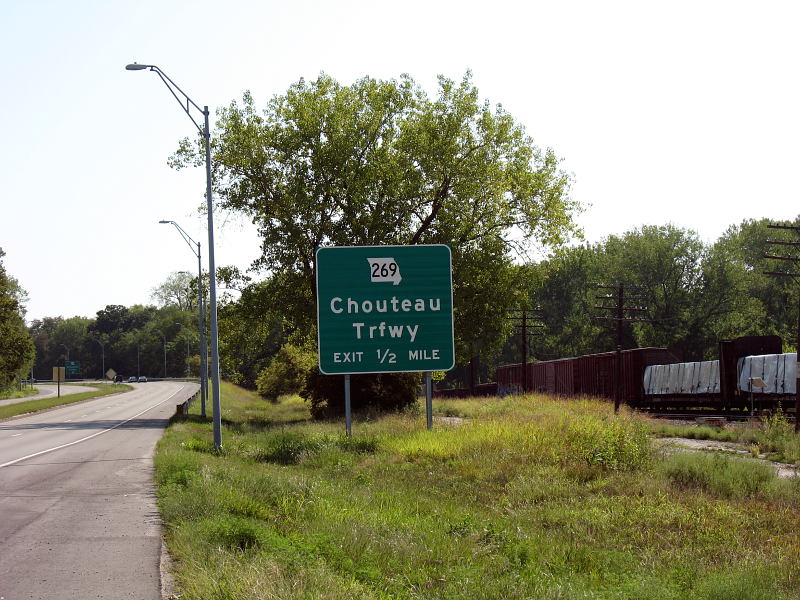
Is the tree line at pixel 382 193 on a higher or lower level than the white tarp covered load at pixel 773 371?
higher

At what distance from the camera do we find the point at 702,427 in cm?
2880

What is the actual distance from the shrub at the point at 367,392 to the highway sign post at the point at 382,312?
1681cm

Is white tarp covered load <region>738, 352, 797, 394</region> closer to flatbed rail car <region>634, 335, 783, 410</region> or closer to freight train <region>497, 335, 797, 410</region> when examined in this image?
freight train <region>497, 335, 797, 410</region>

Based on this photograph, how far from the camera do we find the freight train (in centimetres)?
3356

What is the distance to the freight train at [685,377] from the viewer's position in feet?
110

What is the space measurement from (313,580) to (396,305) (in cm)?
1634

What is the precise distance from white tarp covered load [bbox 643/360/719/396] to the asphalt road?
26.4 m

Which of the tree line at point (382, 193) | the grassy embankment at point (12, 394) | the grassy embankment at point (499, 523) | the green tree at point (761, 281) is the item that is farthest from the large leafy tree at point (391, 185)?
the grassy embankment at point (12, 394)

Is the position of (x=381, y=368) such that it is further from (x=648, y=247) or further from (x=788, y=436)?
(x=648, y=247)

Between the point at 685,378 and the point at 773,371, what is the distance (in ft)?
22.6

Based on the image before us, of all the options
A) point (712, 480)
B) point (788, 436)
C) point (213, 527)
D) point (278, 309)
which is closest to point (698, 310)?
point (278, 309)

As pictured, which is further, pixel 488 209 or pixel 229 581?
pixel 488 209

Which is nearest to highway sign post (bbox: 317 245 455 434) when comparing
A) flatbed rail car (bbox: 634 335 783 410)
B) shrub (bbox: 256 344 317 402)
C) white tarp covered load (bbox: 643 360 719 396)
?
flatbed rail car (bbox: 634 335 783 410)

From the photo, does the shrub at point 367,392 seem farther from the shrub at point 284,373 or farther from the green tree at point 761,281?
the green tree at point 761,281
